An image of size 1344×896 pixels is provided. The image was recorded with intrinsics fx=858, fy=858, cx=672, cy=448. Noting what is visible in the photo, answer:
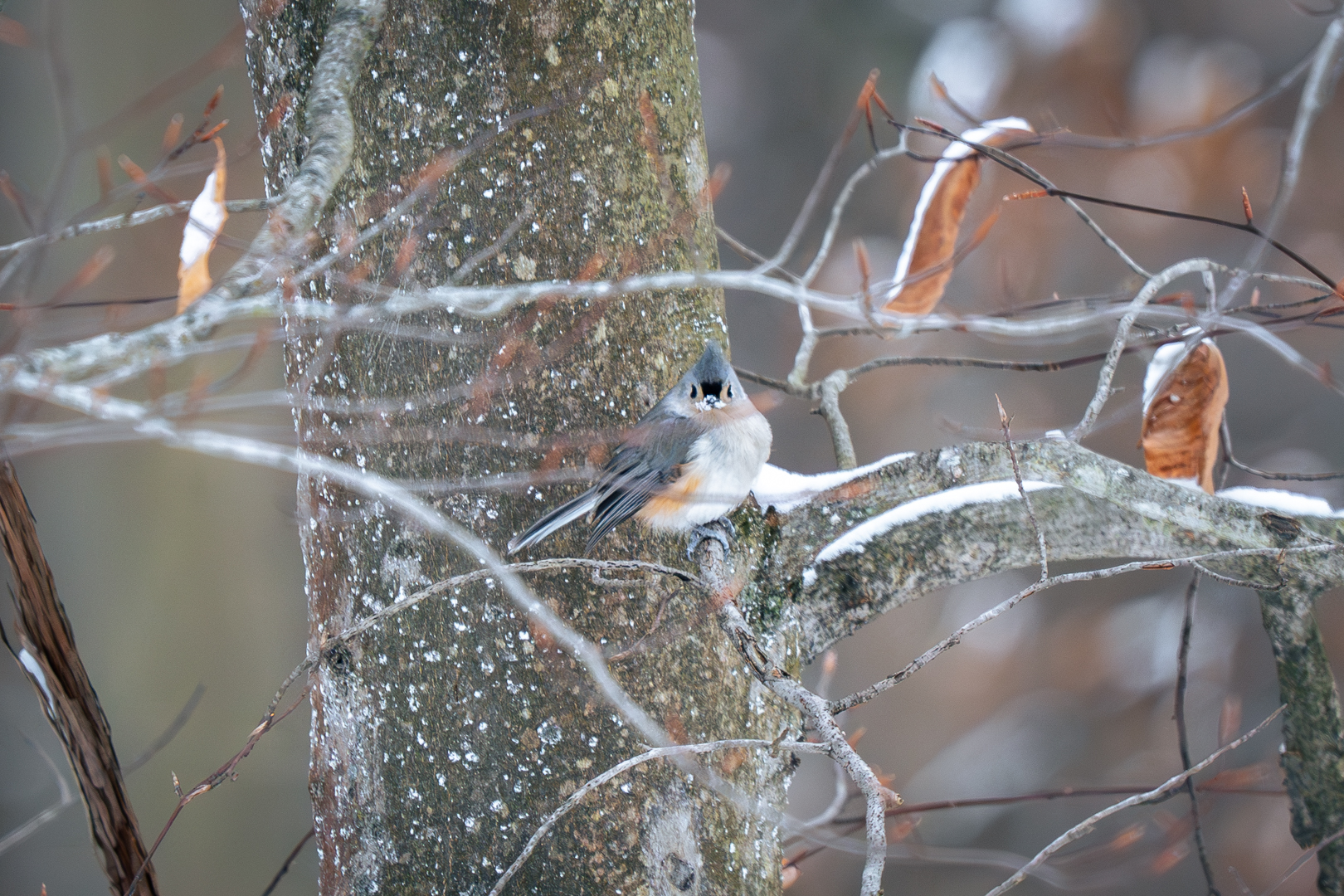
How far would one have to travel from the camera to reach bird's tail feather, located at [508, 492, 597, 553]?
1066 millimetres

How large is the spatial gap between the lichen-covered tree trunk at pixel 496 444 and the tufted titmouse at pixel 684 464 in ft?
0.12

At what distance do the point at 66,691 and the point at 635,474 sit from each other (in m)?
0.91

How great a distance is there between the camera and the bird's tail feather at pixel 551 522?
1066 millimetres

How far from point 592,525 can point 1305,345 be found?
149 inches

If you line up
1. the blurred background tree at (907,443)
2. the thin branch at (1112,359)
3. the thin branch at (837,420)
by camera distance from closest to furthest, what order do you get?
1. the thin branch at (1112,359)
2. the thin branch at (837,420)
3. the blurred background tree at (907,443)

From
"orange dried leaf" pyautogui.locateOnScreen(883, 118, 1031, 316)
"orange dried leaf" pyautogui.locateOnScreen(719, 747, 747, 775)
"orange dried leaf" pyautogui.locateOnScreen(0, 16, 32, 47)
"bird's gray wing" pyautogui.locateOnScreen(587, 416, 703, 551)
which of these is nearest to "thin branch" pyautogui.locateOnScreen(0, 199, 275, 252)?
"orange dried leaf" pyautogui.locateOnScreen(0, 16, 32, 47)

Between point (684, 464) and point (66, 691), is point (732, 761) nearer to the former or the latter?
point (684, 464)

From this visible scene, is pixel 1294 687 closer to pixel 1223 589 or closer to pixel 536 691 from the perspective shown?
pixel 536 691

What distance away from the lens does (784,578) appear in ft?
4.03

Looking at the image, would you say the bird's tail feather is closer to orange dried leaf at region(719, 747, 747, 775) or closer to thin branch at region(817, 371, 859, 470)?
orange dried leaf at region(719, 747, 747, 775)

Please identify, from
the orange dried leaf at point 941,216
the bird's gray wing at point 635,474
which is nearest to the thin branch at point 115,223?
the bird's gray wing at point 635,474

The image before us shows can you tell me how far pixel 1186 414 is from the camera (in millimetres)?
1403

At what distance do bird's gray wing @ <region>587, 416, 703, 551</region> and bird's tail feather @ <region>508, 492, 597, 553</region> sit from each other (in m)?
0.03

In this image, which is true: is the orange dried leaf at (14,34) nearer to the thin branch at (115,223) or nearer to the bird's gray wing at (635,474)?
the thin branch at (115,223)
